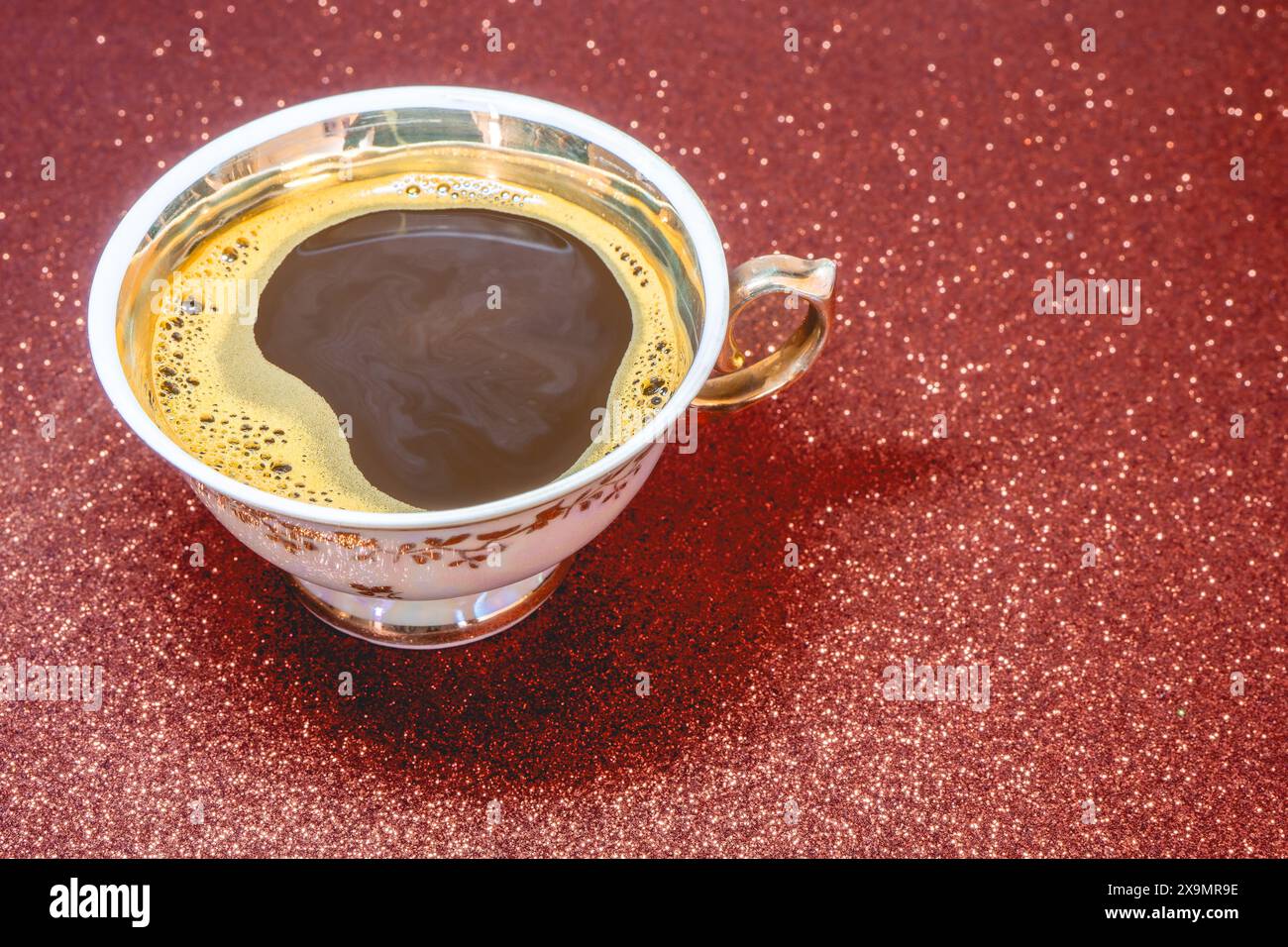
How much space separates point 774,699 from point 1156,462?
0.21 m

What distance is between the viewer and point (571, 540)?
47cm

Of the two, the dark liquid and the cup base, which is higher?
the dark liquid

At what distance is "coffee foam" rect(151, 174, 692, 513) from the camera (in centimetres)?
49

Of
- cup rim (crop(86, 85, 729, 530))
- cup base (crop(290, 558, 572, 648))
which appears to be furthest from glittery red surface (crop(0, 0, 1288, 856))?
cup rim (crop(86, 85, 729, 530))

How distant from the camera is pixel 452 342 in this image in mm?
522

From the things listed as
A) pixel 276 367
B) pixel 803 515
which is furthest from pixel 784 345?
pixel 276 367

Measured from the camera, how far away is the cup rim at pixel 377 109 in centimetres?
41

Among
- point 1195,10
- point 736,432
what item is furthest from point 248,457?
point 1195,10

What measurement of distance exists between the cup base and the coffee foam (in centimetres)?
6

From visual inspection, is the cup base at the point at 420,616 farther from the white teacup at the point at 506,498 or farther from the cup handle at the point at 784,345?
the cup handle at the point at 784,345

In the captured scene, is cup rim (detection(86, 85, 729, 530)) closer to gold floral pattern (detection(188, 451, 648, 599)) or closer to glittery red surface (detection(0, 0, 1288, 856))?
gold floral pattern (detection(188, 451, 648, 599))

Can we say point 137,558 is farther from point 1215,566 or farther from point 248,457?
point 1215,566

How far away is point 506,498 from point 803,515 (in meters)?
0.18

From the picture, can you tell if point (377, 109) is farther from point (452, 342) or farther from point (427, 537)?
point (427, 537)
